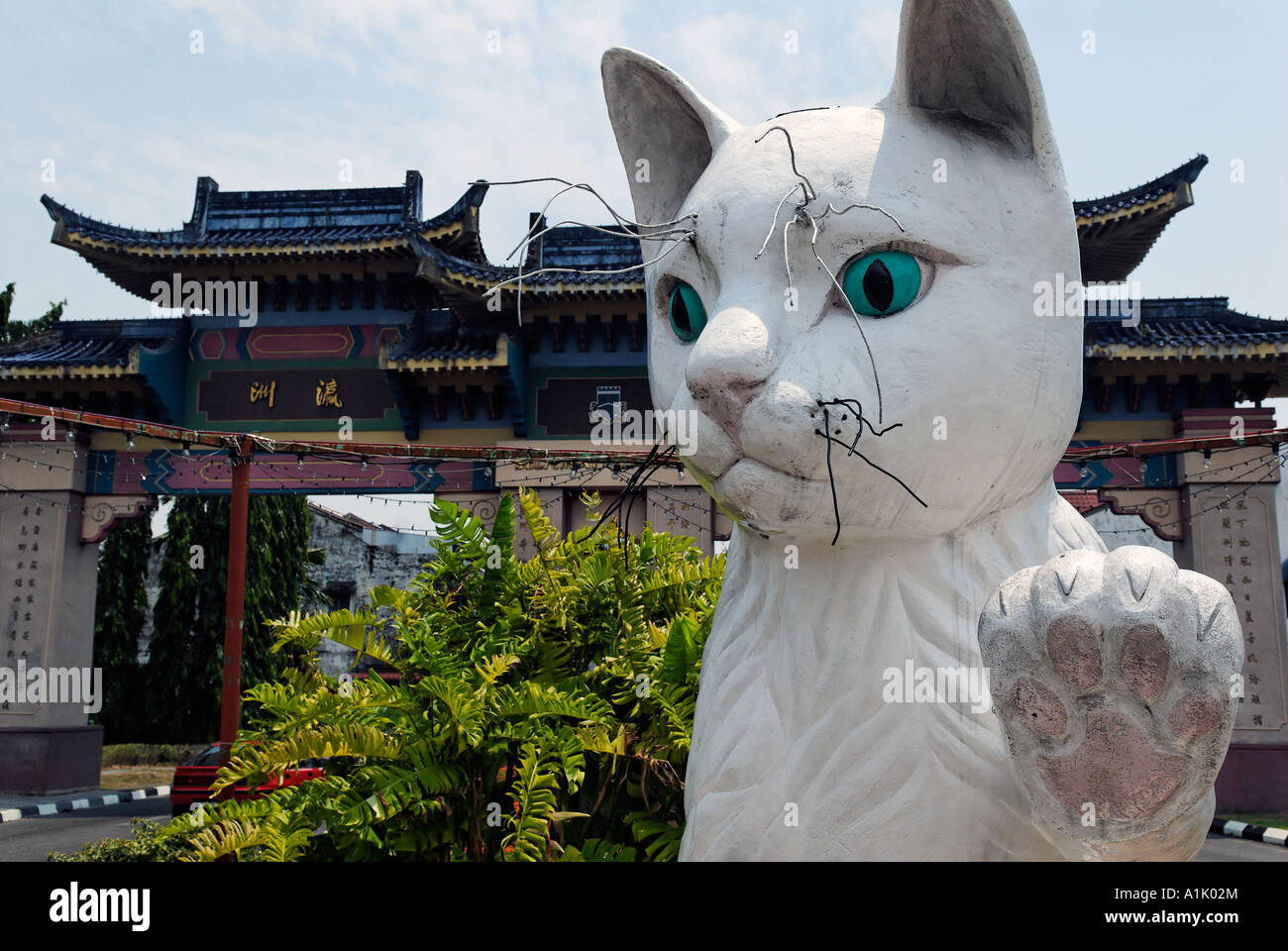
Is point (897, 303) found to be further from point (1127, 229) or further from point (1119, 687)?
point (1127, 229)

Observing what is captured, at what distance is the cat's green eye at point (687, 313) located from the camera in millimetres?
1758

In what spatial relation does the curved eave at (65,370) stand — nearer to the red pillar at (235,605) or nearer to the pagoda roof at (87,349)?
the pagoda roof at (87,349)

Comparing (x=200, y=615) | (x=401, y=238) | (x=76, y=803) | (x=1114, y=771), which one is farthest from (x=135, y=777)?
(x=1114, y=771)

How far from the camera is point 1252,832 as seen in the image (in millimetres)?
8938

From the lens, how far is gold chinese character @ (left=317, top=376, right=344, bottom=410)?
10.9 meters

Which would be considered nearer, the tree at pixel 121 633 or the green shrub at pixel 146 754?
the green shrub at pixel 146 754

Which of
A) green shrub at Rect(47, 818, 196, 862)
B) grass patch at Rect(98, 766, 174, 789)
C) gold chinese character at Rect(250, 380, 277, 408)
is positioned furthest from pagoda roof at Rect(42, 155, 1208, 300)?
grass patch at Rect(98, 766, 174, 789)

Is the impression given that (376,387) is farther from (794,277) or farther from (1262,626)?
(794,277)

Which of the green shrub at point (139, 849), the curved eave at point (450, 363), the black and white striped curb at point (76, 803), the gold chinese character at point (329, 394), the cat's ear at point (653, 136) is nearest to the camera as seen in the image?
the cat's ear at point (653, 136)

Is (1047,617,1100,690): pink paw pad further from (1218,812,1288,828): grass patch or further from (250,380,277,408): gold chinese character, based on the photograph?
(250,380,277,408): gold chinese character

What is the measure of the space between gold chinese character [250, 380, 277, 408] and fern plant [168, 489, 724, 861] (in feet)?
28.5

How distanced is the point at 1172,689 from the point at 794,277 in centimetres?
80

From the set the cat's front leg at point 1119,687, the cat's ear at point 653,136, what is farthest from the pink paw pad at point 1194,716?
the cat's ear at point 653,136
